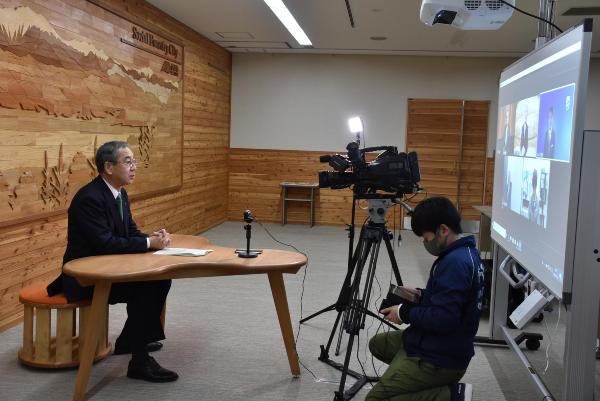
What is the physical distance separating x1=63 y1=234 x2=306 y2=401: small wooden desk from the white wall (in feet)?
18.7

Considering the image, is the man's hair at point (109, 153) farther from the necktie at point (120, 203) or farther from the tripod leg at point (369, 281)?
the tripod leg at point (369, 281)

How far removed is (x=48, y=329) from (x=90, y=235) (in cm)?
54

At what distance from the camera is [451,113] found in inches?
317

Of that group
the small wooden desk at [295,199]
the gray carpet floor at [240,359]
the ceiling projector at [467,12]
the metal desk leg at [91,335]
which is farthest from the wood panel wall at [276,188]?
the metal desk leg at [91,335]

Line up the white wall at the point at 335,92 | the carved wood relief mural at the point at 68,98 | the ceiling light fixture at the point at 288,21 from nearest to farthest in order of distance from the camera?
1. the carved wood relief mural at the point at 68,98
2. the ceiling light fixture at the point at 288,21
3. the white wall at the point at 335,92

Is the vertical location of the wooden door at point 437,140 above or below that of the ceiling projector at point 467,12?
below

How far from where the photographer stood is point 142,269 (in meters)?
2.42

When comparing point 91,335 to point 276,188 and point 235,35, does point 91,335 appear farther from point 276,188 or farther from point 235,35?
point 276,188

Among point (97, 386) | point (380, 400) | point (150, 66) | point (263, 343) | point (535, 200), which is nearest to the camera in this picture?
point (380, 400)

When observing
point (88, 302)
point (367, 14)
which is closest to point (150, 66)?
point (367, 14)

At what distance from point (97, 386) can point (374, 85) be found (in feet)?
21.0

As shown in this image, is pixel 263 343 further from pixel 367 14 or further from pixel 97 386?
pixel 367 14

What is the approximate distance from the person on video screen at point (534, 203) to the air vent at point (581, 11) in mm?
3204

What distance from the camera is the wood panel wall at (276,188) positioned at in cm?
831
